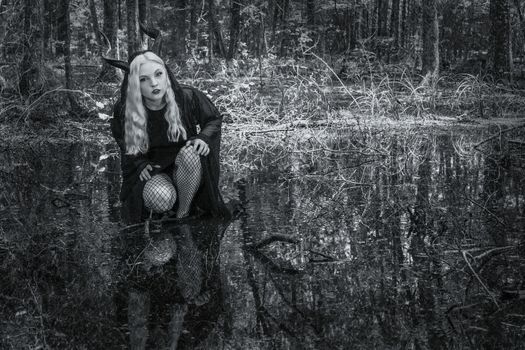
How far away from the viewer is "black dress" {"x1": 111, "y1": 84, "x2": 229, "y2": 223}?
5766 millimetres

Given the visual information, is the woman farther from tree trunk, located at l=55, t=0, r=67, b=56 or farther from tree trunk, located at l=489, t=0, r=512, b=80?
tree trunk, located at l=489, t=0, r=512, b=80

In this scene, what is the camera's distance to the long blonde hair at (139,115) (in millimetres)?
5605

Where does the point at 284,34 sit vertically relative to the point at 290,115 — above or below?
above

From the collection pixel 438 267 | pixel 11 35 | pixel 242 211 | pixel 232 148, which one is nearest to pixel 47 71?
pixel 11 35

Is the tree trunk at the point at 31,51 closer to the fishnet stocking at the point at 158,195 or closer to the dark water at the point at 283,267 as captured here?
the dark water at the point at 283,267

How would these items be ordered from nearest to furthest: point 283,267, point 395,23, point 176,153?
point 283,267 < point 176,153 < point 395,23

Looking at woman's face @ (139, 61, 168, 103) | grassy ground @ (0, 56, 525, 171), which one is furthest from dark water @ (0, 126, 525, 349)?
grassy ground @ (0, 56, 525, 171)

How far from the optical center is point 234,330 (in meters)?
Answer: 3.45

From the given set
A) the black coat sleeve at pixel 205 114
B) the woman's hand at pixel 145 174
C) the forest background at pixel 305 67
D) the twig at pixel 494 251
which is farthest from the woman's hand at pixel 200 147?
the forest background at pixel 305 67

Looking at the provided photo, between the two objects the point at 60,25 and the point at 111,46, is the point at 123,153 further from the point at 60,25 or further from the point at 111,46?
the point at 60,25

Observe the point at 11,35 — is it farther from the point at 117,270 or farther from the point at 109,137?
the point at 117,270

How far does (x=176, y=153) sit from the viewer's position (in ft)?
19.6

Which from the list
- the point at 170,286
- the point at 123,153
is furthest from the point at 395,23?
the point at 170,286

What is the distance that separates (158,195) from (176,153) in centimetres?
47
